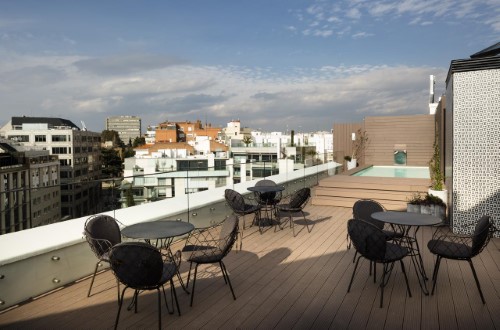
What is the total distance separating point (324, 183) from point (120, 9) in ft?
38.9

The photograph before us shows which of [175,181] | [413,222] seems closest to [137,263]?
[413,222]

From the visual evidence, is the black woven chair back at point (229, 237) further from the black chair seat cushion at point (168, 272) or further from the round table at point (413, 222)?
the round table at point (413, 222)

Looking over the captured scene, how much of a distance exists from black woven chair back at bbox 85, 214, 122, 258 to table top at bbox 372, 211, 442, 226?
123 inches

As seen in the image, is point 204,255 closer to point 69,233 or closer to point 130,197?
point 69,233

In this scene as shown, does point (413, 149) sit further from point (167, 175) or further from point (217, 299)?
point (217, 299)

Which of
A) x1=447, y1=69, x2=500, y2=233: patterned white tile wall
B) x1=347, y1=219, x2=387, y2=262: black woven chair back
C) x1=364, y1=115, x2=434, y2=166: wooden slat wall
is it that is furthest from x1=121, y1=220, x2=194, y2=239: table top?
x1=364, y1=115, x2=434, y2=166: wooden slat wall

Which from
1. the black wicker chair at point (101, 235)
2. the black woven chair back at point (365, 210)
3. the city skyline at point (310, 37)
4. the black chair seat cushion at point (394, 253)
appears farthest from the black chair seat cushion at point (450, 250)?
the city skyline at point (310, 37)

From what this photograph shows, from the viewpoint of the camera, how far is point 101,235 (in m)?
3.82

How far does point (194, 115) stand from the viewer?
96.5 metres

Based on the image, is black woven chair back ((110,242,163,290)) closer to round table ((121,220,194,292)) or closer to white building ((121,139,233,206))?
round table ((121,220,194,292))

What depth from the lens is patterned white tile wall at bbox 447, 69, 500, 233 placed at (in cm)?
574

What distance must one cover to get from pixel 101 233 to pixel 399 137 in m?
17.4

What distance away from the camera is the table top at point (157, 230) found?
3.48 meters

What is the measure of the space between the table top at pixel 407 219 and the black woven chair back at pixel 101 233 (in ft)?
10.3
